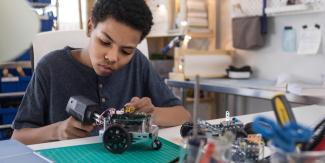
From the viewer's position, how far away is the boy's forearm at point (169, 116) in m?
1.01

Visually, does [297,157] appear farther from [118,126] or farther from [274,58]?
[274,58]

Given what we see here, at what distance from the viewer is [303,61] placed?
229 centimetres

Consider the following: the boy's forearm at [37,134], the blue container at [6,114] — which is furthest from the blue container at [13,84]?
the boy's forearm at [37,134]

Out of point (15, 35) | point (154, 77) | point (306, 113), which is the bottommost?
point (306, 113)

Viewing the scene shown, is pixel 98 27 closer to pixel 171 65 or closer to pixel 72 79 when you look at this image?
pixel 72 79

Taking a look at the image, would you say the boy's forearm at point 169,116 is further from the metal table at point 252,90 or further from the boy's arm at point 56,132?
the metal table at point 252,90

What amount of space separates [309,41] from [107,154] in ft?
5.99

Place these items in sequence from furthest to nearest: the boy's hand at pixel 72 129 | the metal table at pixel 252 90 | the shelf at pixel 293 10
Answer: the shelf at pixel 293 10 < the metal table at pixel 252 90 < the boy's hand at pixel 72 129

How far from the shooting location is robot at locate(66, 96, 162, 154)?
0.73 m

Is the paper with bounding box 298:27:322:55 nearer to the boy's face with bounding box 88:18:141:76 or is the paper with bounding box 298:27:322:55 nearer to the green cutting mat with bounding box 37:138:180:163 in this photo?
the boy's face with bounding box 88:18:141:76

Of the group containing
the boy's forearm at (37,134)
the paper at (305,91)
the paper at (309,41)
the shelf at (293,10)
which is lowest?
the paper at (305,91)

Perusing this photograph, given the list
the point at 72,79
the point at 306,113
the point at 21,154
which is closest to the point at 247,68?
the point at 306,113

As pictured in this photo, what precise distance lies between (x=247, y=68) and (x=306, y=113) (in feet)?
4.76

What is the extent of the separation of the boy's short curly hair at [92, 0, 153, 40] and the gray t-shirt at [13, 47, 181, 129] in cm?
19
